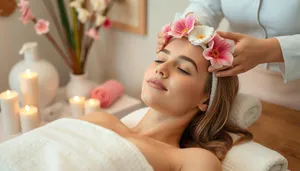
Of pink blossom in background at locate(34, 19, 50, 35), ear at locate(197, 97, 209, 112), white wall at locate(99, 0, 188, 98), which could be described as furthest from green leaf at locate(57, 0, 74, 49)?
ear at locate(197, 97, 209, 112)

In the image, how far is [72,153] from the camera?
1038 millimetres

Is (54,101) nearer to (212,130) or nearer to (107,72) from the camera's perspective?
(107,72)

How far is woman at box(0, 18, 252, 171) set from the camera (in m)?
1.11

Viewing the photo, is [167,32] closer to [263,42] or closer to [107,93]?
[263,42]

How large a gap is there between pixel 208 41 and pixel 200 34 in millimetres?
55

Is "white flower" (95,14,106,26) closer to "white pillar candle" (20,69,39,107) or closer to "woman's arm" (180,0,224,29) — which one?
"white pillar candle" (20,69,39,107)

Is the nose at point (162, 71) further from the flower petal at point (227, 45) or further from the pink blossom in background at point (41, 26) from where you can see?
the pink blossom in background at point (41, 26)

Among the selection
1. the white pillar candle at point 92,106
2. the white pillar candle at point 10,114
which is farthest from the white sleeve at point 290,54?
the white pillar candle at point 10,114

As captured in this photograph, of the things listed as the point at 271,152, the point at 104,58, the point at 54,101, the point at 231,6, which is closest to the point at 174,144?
the point at 271,152

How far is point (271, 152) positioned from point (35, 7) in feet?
5.82

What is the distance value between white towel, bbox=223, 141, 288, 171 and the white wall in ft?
3.06

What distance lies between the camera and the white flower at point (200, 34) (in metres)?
1.10

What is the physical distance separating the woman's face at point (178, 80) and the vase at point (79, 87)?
3.64ft

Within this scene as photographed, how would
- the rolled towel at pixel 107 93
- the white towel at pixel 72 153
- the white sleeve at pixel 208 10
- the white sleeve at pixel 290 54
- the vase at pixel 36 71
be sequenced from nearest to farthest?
the white towel at pixel 72 153 → the white sleeve at pixel 290 54 → the white sleeve at pixel 208 10 → the vase at pixel 36 71 → the rolled towel at pixel 107 93
